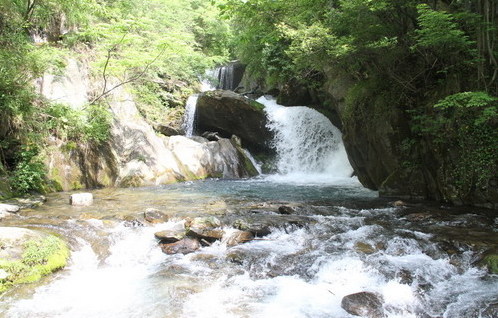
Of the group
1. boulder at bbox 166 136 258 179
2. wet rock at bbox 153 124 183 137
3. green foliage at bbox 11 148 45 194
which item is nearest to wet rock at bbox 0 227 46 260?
green foliage at bbox 11 148 45 194

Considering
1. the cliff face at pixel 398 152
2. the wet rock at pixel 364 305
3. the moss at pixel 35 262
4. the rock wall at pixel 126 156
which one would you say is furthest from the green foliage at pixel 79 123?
the wet rock at pixel 364 305

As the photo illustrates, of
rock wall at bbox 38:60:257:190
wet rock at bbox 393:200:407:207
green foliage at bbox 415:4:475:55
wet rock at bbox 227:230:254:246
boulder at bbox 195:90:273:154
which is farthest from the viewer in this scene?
boulder at bbox 195:90:273:154

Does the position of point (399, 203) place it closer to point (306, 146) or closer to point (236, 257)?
point (236, 257)

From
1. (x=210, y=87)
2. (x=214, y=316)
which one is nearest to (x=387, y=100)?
(x=214, y=316)

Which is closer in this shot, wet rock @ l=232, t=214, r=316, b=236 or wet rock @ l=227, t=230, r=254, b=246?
wet rock @ l=227, t=230, r=254, b=246

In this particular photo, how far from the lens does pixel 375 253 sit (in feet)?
19.4

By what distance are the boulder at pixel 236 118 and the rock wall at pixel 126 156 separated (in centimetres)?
203

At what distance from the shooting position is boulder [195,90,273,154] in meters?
18.0

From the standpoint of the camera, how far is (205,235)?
6.54 m

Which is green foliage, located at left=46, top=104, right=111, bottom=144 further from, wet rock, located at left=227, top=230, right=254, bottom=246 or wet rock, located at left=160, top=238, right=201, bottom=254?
wet rock, located at left=227, top=230, right=254, bottom=246

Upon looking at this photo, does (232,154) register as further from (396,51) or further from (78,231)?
(78,231)

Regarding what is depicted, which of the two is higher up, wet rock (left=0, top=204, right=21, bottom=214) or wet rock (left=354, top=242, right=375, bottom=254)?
wet rock (left=0, top=204, right=21, bottom=214)

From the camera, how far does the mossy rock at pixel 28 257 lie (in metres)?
4.83

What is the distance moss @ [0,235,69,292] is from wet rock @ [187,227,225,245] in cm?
207
